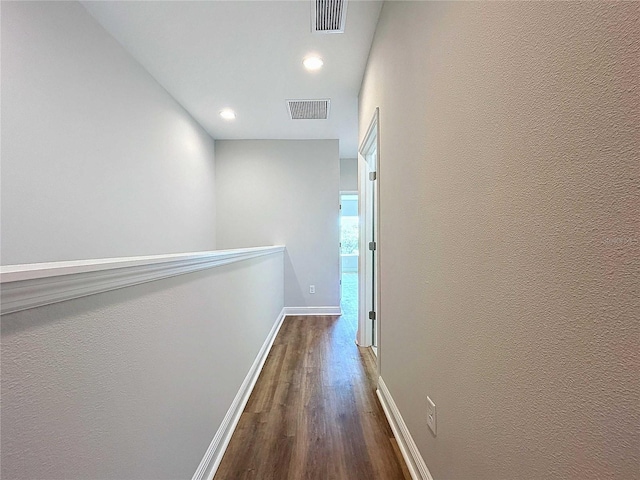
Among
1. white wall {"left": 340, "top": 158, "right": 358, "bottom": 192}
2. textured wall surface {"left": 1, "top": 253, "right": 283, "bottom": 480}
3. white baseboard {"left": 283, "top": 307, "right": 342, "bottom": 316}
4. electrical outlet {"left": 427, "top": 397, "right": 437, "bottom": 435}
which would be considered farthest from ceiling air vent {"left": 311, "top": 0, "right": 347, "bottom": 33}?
white wall {"left": 340, "top": 158, "right": 358, "bottom": 192}

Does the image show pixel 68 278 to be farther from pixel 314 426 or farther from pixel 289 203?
pixel 289 203

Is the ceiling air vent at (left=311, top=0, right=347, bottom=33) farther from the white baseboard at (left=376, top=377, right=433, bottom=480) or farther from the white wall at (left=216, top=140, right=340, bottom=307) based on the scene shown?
the white wall at (left=216, top=140, right=340, bottom=307)

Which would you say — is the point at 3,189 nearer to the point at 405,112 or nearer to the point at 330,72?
the point at 405,112

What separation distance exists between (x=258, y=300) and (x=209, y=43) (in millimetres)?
2026

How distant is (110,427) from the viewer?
2.43ft

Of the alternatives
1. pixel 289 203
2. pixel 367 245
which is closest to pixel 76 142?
pixel 367 245

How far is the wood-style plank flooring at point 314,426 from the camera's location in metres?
1.51

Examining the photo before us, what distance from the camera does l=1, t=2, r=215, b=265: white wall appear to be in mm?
1604

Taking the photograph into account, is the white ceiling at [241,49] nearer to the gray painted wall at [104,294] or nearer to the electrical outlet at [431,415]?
the gray painted wall at [104,294]

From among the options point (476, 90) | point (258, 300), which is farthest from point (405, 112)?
point (258, 300)

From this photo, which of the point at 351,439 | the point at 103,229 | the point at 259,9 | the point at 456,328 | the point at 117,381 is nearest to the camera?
the point at 117,381

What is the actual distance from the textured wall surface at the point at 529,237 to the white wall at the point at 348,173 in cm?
471

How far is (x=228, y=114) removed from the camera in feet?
12.5

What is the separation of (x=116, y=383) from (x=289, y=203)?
13.5ft
